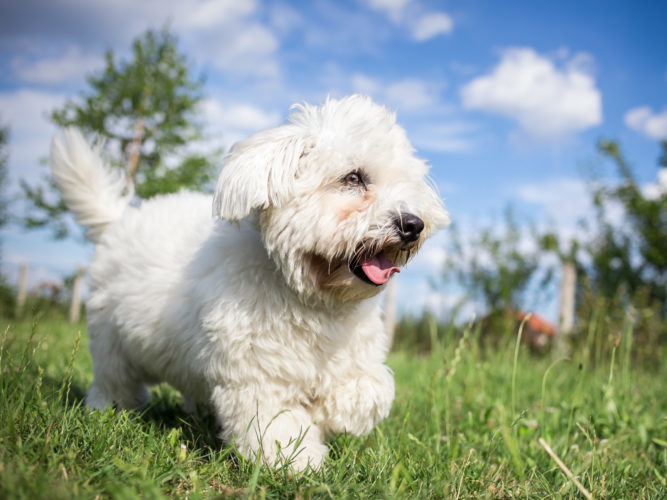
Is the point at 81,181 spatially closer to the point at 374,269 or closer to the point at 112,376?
the point at 112,376

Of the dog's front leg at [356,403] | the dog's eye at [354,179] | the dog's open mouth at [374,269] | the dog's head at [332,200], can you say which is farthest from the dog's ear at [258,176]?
the dog's front leg at [356,403]

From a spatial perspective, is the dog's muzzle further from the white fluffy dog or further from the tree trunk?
the tree trunk

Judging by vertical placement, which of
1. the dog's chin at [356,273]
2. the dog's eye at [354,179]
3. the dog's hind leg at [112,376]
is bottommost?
the dog's hind leg at [112,376]

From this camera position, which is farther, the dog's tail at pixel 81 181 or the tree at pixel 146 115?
the tree at pixel 146 115

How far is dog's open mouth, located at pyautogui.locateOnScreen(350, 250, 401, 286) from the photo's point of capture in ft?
8.50

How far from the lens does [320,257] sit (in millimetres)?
2666

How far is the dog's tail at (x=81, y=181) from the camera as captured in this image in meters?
4.16

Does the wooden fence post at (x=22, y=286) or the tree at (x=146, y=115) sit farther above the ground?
the tree at (x=146, y=115)

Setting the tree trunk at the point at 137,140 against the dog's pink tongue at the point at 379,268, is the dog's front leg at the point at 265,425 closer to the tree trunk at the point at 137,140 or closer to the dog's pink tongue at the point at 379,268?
the dog's pink tongue at the point at 379,268

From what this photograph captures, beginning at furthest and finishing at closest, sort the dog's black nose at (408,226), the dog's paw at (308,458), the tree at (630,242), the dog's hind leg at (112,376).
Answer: the tree at (630,242)
the dog's hind leg at (112,376)
the dog's black nose at (408,226)
the dog's paw at (308,458)

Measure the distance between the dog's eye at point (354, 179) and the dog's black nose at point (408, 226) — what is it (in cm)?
35

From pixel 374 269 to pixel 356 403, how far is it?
76 cm

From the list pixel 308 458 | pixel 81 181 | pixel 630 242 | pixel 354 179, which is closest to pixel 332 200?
pixel 354 179

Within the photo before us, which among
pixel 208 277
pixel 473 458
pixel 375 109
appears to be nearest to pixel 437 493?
pixel 473 458
